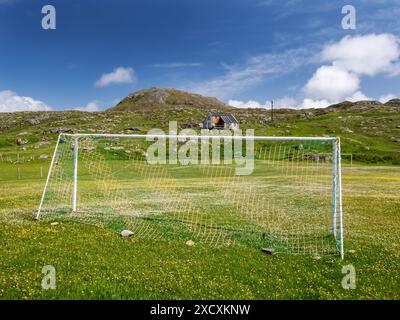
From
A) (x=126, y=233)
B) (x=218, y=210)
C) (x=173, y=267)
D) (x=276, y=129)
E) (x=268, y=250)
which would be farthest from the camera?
(x=276, y=129)

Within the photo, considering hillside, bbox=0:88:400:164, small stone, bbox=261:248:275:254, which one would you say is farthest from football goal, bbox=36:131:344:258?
hillside, bbox=0:88:400:164

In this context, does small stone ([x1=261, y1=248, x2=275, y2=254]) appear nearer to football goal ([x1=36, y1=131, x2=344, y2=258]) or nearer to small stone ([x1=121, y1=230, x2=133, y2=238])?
football goal ([x1=36, y1=131, x2=344, y2=258])

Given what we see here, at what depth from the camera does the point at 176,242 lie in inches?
579

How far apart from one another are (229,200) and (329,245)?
13067 mm

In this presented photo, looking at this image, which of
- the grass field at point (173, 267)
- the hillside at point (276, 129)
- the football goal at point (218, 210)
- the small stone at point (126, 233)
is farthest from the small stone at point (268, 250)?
Result: the hillside at point (276, 129)

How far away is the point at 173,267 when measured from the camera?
37.8 feet

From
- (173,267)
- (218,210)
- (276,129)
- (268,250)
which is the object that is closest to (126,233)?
(173,267)

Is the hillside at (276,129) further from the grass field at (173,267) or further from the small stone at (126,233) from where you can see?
the grass field at (173,267)

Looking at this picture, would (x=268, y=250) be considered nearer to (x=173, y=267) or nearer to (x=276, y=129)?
(x=173, y=267)

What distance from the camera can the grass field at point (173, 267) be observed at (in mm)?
9602

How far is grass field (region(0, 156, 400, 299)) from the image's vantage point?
31.5ft

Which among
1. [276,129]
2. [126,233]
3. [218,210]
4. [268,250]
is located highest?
[276,129]
